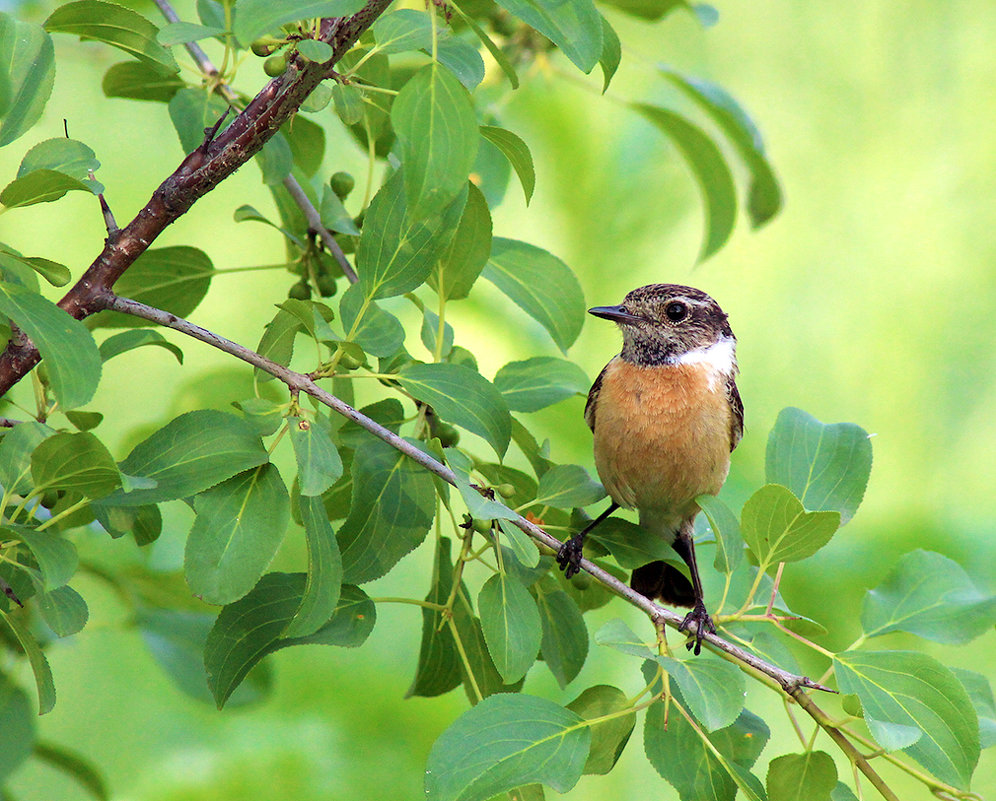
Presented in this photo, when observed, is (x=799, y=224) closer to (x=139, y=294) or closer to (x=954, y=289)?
(x=954, y=289)

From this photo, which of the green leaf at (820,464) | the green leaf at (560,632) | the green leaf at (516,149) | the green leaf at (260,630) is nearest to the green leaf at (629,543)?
the green leaf at (560,632)

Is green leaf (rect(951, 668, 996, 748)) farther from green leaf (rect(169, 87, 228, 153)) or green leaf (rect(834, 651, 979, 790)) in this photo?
green leaf (rect(169, 87, 228, 153))

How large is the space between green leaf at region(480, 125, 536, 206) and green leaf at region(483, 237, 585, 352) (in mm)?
429

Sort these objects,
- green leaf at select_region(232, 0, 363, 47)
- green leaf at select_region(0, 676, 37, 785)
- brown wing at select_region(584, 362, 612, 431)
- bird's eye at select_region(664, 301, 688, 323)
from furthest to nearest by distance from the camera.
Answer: bird's eye at select_region(664, 301, 688, 323)
brown wing at select_region(584, 362, 612, 431)
green leaf at select_region(0, 676, 37, 785)
green leaf at select_region(232, 0, 363, 47)

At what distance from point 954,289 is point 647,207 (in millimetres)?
1905

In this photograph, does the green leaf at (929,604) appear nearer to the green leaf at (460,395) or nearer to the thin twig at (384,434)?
the thin twig at (384,434)

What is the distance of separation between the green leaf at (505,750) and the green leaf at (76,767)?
1187 mm

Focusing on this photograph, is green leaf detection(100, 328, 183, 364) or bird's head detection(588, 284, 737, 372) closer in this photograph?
green leaf detection(100, 328, 183, 364)

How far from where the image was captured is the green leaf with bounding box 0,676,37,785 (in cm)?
208

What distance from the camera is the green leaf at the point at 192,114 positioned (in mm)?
1901

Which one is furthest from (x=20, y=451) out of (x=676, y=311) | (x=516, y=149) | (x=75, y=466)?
(x=676, y=311)

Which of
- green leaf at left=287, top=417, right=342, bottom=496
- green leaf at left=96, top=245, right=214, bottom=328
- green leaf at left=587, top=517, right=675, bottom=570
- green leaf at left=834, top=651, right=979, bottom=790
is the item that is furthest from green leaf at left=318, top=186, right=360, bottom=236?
green leaf at left=834, top=651, right=979, bottom=790

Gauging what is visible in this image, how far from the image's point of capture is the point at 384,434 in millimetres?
1604

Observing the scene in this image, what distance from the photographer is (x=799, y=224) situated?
5.51 m
